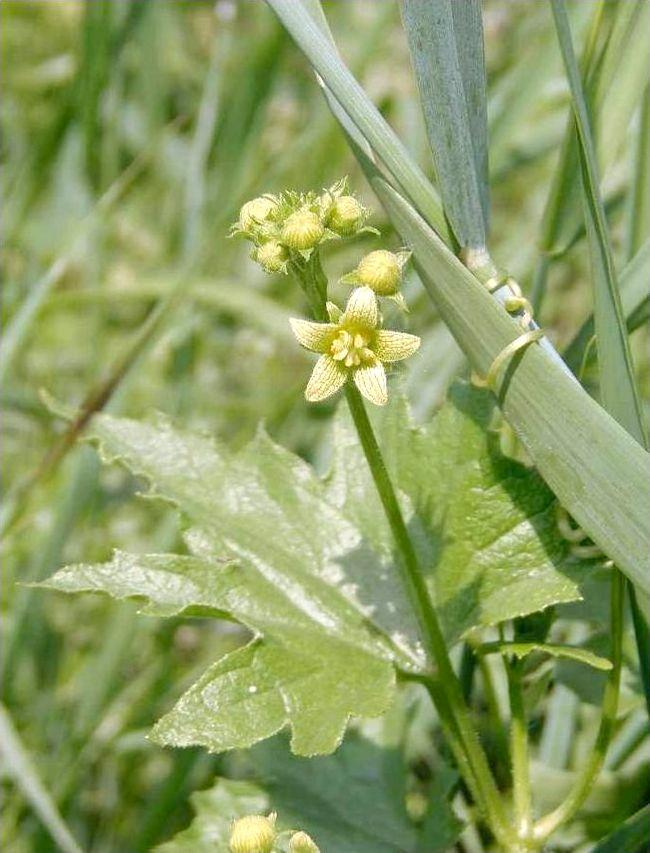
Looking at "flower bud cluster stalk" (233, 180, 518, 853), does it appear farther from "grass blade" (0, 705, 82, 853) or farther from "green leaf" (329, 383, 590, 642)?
"grass blade" (0, 705, 82, 853)

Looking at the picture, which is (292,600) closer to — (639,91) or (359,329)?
(359,329)

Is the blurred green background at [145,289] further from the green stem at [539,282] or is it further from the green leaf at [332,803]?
the green leaf at [332,803]

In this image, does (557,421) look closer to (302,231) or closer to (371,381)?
(371,381)

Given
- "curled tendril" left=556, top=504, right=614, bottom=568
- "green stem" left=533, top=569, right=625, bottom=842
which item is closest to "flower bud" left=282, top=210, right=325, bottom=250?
"curled tendril" left=556, top=504, right=614, bottom=568

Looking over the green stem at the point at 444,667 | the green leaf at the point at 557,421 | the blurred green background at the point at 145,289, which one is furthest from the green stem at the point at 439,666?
the blurred green background at the point at 145,289

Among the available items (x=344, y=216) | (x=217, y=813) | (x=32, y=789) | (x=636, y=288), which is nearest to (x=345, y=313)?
(x=344, y=216)

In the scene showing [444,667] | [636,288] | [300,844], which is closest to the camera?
[300,844]
